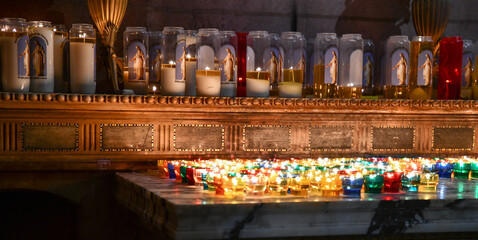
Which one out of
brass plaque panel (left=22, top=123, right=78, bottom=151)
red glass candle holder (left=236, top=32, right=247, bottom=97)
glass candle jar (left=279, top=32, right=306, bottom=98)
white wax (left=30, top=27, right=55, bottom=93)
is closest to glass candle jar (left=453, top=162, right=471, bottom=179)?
glass candle jar (left=279, top=32, right=306, bottom=98)

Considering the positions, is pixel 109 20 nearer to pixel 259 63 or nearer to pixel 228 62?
pixel 228 62

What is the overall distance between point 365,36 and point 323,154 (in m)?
0.79

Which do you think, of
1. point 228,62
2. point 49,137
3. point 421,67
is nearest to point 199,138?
point 228,62

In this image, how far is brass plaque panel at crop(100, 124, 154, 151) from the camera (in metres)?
2.70

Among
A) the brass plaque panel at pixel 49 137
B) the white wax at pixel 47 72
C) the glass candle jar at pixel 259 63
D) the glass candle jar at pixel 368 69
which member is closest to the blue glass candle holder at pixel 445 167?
the glass candle jar at pixel 368 69

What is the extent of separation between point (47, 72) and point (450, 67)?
1.82 m

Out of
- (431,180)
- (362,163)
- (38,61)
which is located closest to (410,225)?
(431,180)

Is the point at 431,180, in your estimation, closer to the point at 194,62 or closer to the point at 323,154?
the point at 323,154

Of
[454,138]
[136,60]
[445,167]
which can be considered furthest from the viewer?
[454,138]

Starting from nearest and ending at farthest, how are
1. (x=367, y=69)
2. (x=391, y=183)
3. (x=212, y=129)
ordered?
(x=391, y=183), (x=212, y=129), (x=367, y=69)

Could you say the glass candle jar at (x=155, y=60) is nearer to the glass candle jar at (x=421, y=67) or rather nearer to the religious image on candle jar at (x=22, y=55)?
the religious image on candle jar at (x=22, y=55)

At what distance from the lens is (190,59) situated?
2729 mm

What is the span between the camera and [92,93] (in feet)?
8.67

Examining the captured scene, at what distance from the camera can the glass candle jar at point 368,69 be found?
3.04 metres
